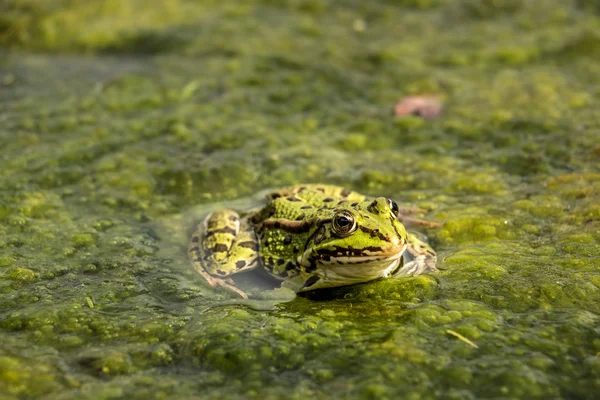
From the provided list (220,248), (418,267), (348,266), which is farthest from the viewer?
(220,248)

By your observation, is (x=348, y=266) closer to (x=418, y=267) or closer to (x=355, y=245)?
(x=355, y=245)

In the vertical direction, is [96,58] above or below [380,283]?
above

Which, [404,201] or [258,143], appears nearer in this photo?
[404,201]

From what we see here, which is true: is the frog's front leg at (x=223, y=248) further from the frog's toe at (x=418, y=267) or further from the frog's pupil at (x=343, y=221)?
the frog's toe at (x=418, y=267)

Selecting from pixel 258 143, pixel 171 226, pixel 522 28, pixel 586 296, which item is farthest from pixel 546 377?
pixel 522 28

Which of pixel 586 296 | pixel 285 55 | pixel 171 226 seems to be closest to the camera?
pixel 586 296

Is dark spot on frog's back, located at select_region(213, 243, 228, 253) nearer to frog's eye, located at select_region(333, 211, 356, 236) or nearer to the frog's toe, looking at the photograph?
frog's eye, located at select_region(333, 211, 356, 236)

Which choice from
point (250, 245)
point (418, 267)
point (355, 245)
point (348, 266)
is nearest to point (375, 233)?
point (355, 245)

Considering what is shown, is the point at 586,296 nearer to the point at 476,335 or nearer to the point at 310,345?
the point at 476,335
